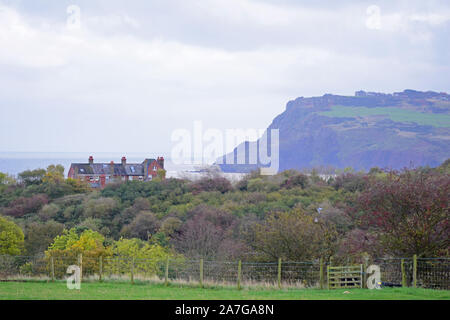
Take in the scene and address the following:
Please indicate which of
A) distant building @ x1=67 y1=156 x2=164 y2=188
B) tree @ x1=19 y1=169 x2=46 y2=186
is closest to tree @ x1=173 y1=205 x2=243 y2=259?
tree @ x1=19 y1=169 x2=46 y2=186

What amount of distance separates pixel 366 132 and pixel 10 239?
136 metres

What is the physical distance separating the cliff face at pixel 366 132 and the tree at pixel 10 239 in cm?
9692

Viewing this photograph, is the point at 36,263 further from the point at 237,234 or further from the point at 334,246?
the point at 237,234

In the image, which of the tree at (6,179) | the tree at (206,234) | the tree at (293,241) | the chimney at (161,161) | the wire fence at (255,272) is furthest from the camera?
the chimney at (161,161)

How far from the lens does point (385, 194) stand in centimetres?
1880

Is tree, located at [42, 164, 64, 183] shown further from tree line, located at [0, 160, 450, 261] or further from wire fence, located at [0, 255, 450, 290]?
wire fence, located at [0, 255, 450, 290]

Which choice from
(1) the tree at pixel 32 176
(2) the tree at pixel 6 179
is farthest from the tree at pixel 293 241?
(2) the tree at pixel 6 179

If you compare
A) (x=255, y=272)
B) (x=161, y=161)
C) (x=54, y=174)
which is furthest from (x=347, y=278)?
(x=161, y=161)

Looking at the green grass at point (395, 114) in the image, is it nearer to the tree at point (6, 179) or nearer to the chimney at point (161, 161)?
the chimney at point (161, 161)

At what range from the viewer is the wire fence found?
53.9ft

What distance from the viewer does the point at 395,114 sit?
173750 mm

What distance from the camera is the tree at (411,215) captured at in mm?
17922
